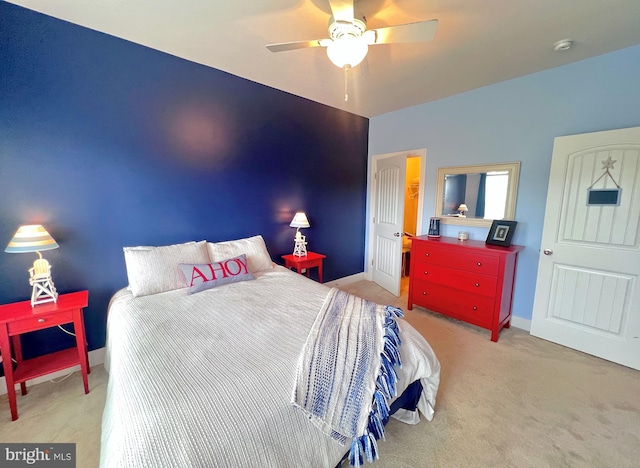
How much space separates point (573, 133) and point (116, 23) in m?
3.89

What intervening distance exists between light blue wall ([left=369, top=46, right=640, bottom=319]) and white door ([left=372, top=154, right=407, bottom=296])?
0.33 metres

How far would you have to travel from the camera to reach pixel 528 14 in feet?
5.54

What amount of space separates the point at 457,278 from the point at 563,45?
2128mm

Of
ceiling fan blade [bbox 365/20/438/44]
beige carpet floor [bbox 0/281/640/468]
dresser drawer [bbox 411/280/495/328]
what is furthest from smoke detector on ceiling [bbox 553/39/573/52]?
beige carpet floor [bbox 0/281/640/468]

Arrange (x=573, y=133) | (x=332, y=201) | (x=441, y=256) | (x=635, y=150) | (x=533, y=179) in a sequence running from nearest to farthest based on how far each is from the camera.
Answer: (x=635, y=150)
(x=573, y=133)
(x=533, y=179)
(x=441, y=256)
(x=332, y=201)

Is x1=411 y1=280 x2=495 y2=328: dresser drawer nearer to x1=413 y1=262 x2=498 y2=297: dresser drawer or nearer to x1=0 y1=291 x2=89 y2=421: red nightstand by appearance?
x1=413 y1=262 x2=498 y2=297: dresser drawer

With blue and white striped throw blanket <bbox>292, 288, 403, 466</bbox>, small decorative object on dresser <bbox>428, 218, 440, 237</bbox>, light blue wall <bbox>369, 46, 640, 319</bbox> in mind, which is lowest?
blue and white striped throw blanket <bbox>292, 288, 403, 466</bbox>

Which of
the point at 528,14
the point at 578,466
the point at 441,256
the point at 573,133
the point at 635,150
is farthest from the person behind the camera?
the point at 441,256

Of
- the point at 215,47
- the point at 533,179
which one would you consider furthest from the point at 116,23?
the point at 533,179

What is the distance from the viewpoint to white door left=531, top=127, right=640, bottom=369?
2.08 m

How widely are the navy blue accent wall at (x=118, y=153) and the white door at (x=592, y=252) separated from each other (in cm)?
275

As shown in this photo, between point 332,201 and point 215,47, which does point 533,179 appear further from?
point 215,47

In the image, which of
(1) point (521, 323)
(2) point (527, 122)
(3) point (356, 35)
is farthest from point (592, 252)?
(3) point (356, 35)

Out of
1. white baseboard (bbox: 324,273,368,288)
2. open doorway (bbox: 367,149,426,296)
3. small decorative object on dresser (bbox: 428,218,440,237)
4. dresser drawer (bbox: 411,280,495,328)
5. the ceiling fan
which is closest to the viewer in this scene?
the ceiling fan
